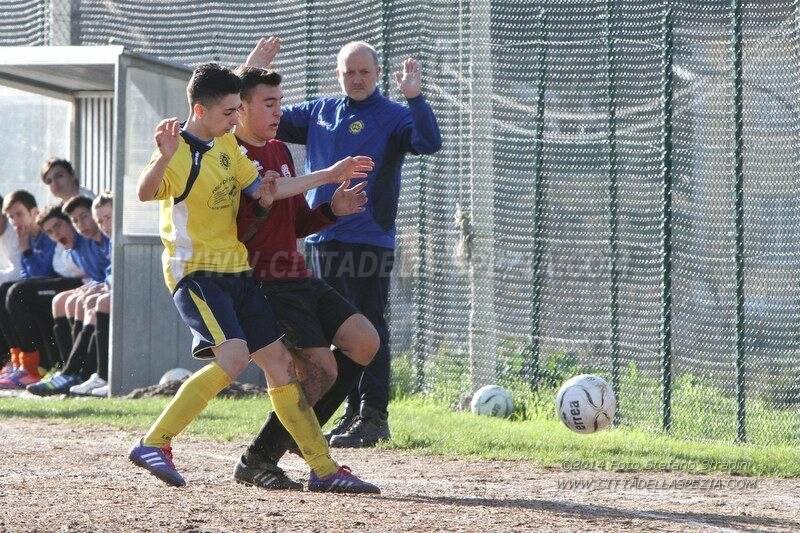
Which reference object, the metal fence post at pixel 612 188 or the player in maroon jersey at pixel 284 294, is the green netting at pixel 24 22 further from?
the player in maroon jersey at pixel 284 294

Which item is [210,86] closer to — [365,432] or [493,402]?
[365,432]

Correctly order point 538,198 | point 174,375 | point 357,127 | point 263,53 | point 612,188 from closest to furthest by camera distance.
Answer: point 263,53 < point 357,127 < point 612,188 < point 538,198 < point 174,375

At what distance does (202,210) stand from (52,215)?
6.39 meters

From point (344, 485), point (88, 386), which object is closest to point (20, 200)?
point (88, 386)

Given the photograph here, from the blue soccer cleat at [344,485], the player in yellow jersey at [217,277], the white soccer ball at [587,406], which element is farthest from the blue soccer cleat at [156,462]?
the white soccer ball at [587,406]

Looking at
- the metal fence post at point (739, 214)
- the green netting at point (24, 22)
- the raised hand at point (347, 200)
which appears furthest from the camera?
the green netting at point (24, 22)

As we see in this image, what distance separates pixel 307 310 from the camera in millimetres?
6191

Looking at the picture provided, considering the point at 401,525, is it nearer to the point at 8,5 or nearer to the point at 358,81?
the point at 358,81

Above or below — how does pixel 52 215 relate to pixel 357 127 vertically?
below

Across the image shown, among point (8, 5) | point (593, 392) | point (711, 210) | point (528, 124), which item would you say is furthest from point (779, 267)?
point (8, 5)

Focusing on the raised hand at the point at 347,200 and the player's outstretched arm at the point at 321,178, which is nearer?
the player's outstretched arm at the point at 321,178

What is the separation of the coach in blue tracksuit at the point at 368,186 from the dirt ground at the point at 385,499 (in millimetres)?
545

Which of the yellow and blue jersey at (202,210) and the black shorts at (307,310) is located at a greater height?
the yellow and blue jersey at (202,210)

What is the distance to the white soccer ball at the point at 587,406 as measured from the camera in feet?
25.3
